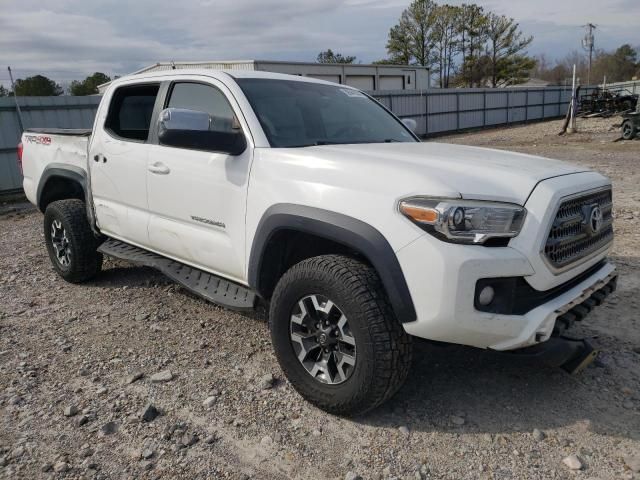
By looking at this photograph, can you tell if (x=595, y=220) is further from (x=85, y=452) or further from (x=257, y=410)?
(x=85, y=452)

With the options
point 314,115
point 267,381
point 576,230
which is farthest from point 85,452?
point 576,230

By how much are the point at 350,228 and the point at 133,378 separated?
178 cm

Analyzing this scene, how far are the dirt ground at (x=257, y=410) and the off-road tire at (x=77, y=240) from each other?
685 mm

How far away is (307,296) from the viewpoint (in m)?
2.80

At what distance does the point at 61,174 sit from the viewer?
16.4 ft

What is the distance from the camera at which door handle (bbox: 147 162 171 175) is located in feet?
12.1

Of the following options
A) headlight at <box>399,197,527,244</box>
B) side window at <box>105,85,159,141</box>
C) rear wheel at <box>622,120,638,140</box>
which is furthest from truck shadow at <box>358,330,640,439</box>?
rear wheel at <box>622,120,638,140</box>

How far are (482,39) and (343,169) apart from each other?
56.6 metres

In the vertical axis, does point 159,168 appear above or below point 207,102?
below

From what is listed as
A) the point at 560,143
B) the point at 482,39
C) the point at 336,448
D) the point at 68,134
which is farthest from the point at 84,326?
the point at 482,39

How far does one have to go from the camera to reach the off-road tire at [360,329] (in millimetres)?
2531

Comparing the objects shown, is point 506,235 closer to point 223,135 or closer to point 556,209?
point 556,209

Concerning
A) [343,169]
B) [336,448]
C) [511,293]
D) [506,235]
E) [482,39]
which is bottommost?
[336,448]

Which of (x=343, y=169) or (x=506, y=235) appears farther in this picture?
(x=343, y=169)
